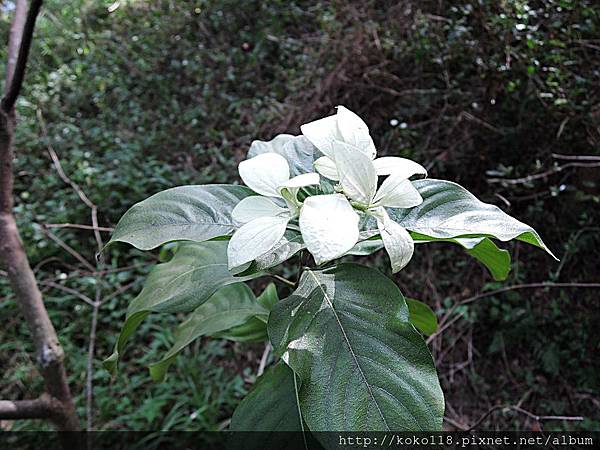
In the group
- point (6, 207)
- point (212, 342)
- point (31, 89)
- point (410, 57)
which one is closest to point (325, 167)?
point (6, 207)

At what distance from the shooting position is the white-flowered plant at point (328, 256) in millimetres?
Answer: 402

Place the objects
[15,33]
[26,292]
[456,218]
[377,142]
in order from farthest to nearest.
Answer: [377,142]
[15,33]
[26,292]
[456,218]

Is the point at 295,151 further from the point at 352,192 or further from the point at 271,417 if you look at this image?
the point at 271,417

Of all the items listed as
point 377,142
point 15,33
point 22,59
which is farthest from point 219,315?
point 377,142

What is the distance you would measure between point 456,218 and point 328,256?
0.17 meters

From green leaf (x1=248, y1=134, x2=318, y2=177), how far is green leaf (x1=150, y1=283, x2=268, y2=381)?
0.64 feet

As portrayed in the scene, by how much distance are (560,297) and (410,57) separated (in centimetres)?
113

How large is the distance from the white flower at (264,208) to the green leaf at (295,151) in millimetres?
79

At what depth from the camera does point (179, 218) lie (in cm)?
52

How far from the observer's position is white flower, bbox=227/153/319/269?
0.43 metres

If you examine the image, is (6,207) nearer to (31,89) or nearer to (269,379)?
(269,379)

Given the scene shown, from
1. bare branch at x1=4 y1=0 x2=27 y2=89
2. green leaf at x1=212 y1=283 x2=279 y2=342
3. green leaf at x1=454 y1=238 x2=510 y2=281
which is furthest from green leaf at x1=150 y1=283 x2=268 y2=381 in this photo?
bare branch at x1=4 y1=0 x2=27 y2=89

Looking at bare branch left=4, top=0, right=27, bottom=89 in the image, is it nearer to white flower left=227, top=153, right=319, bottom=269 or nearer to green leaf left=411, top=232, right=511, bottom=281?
white flower left=227, top=153, right=319, bottom=269

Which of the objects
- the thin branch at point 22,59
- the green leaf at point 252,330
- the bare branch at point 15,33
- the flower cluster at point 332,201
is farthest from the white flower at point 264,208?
the bare branch at point 15,33
